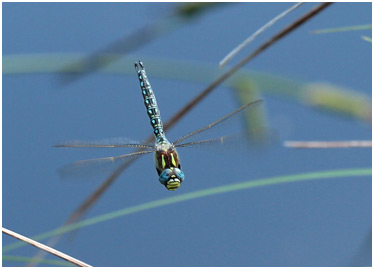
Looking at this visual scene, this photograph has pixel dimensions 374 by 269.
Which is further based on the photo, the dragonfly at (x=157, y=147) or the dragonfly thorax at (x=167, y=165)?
the dragonfly thorax at (x=167, y=165)

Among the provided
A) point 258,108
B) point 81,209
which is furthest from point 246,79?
point 81,209

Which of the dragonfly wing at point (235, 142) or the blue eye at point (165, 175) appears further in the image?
the blue eye at point (165, 175)

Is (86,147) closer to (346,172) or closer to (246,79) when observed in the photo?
(246,79)

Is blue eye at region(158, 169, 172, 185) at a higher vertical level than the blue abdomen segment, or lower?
lower

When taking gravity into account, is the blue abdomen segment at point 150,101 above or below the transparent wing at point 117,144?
above

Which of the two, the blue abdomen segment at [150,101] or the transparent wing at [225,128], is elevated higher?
the blue abdomen segment at [150,101]

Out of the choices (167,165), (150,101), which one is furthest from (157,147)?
(150,101)
